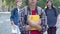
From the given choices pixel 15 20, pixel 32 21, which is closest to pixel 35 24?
pixel 32 21

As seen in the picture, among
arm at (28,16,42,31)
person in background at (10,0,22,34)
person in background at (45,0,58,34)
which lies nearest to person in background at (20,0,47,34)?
arm at (28,16,42,31)

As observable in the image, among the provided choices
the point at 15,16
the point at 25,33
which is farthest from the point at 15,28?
the point at 25,33

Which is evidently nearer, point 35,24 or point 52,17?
point 35,24

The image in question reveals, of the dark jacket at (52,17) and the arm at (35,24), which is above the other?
the arm at (35,24)

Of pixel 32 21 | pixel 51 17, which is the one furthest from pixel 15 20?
pixel 32 21

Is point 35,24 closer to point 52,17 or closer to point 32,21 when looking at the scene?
point 32,21

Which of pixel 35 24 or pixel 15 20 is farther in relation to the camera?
pixel 15 20

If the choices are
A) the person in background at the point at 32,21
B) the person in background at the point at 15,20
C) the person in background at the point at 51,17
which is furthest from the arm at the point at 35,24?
the person in background at the point at 51,17

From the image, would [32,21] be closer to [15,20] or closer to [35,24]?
[35,24]

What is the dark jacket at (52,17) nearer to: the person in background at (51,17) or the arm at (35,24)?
the person in background at (51,17)

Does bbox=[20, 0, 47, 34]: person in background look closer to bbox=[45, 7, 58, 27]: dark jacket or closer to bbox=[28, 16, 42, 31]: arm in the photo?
bbox=[28, 16, 42, 31]: arm

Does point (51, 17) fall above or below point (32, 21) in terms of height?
below

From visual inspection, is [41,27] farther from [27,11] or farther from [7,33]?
[7,33]

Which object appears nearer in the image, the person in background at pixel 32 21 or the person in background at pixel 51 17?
the person in background at pixel 32 21
